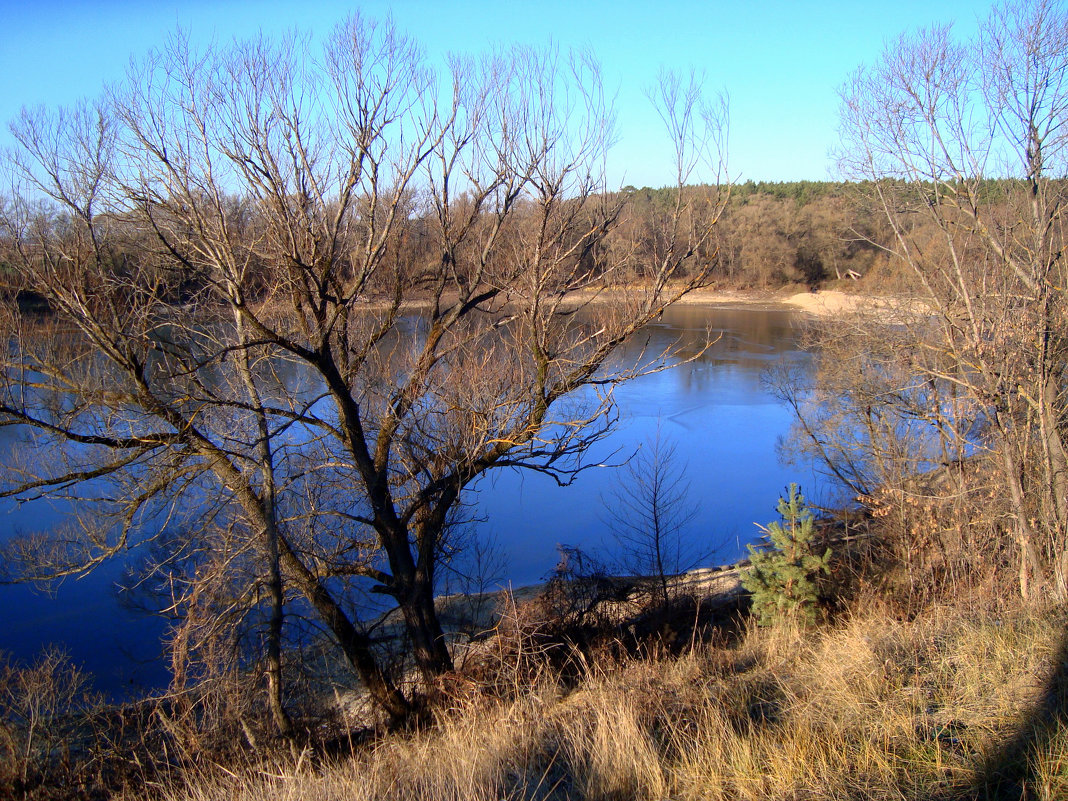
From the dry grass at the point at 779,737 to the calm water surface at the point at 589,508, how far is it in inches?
149

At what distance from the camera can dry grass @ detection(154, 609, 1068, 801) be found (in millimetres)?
2752

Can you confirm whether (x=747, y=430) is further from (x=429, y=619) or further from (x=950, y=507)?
(x=429, y=619)

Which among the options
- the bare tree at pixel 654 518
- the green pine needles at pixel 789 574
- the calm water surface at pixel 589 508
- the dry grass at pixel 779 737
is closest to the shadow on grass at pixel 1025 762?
the dry grass at pixel 779 737

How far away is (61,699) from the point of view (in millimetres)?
7887

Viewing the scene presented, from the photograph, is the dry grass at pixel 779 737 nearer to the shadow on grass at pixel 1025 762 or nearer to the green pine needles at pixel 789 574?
the shadow on grass at pixel 1025 762

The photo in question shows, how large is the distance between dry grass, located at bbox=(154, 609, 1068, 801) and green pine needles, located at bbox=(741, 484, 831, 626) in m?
2.06

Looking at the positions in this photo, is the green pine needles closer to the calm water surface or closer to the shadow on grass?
the calm water surface

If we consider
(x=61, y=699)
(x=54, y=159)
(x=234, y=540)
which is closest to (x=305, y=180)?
(x=54, y=159)

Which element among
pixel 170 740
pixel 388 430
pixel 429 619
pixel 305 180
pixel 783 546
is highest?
pixel 305 180

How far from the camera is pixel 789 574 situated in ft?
21.7

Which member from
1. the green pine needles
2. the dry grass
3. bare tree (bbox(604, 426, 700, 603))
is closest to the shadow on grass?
the dry grass

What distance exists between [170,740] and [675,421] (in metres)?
13.1

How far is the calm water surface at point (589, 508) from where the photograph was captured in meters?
9.88

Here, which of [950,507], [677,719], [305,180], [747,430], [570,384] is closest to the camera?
[677,719]
